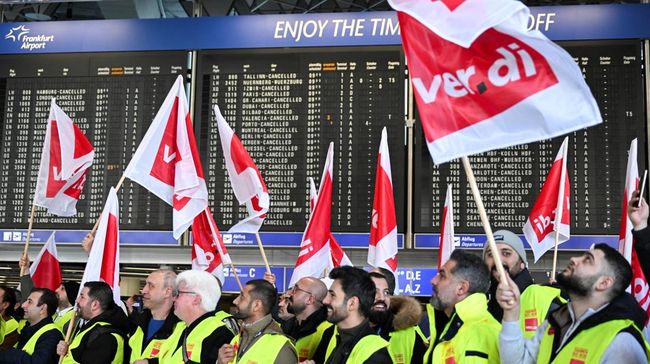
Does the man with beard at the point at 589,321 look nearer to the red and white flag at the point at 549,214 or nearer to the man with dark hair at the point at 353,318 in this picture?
the man with dark hair at the point at 353,318

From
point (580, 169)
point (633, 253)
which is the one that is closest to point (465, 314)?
point (633, 253)

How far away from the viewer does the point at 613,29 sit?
8.70 m

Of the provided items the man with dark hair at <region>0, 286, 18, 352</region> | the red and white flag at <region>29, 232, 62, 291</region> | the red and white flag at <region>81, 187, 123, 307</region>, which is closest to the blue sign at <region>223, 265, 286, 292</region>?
the red and white flag at <region>29, 232, 62, 291</region>

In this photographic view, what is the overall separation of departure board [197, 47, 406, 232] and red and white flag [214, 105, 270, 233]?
161cm

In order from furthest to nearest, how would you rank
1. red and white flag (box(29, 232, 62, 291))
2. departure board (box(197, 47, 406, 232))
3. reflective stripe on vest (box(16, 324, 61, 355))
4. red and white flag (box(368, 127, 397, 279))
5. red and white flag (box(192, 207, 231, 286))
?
departure board (box(197, 47, 406, 232)) < red and white flag (box(29, 232, 62, 291)) < red and white flag (box(192, 207, 231, 286)) < red and white flag (box(368, 127, 397, 279)) < reflective stripe on vest (box(16, 324, 61, 355))

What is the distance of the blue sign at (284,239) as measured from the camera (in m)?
8.71

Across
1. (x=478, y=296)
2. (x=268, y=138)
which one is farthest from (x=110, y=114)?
(x=478, y=296)

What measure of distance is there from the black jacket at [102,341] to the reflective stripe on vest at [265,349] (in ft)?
3.46

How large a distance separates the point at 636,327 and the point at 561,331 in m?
0.30

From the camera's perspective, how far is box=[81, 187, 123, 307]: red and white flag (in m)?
5.94

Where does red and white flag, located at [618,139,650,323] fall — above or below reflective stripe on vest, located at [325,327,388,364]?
above

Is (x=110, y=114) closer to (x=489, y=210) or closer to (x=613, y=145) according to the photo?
(x=489, y=210)

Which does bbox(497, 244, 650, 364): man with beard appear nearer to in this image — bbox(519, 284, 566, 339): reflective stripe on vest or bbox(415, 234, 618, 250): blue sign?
bbox(519, 284, 566, 339): reflective stripe on vest

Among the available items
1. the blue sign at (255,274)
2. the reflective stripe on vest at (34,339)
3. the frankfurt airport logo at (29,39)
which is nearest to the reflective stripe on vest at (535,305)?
the reflective stripe on vest at (34,339)
